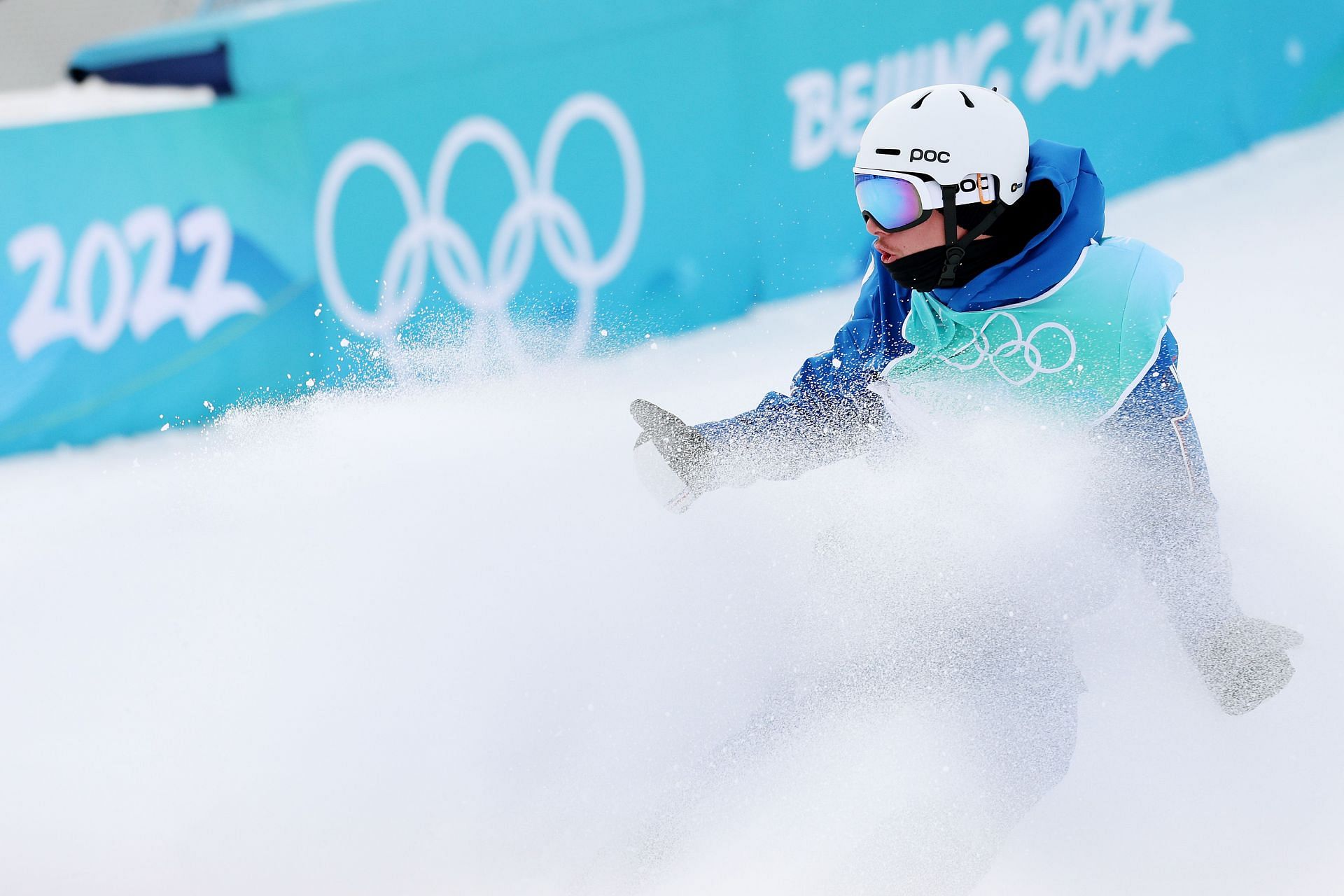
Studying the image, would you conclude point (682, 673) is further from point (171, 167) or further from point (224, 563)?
point (171, 167)

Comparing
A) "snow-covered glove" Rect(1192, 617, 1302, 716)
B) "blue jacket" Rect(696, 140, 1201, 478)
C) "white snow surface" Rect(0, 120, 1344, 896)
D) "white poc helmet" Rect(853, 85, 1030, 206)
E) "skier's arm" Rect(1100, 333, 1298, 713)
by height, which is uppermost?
"white poc helmet" Rect(853, 85, 1030, 206)

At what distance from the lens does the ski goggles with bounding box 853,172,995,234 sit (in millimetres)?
2240

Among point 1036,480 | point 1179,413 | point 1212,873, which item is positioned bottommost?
point 1212,873

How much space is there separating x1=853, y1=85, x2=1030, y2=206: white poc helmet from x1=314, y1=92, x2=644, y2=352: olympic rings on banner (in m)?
2.91

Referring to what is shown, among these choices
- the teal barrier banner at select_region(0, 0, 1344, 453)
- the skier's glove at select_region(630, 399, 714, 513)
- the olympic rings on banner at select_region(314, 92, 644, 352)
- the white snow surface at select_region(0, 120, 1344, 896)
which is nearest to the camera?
the skier's glove at select_region(630, 399, 714, 513)

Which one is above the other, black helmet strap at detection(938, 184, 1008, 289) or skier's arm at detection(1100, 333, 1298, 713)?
black helmet strap at detection(938, 184, 1008, 289)

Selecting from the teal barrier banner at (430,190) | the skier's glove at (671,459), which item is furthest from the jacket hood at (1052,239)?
the teal barrier banner at (430,190)

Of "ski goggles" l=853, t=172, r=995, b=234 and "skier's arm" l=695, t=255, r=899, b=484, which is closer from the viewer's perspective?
"ski goggles" l=853, t=172, r=995, b=234

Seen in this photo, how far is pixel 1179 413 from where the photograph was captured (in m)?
2.22

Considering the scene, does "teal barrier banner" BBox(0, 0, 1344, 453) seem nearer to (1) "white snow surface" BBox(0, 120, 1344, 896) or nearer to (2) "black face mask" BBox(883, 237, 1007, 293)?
(1) "white snow surface" BBox(0, 120, 1344, 896)

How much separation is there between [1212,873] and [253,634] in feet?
7.66

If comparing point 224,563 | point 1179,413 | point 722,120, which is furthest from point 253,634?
point 722,120

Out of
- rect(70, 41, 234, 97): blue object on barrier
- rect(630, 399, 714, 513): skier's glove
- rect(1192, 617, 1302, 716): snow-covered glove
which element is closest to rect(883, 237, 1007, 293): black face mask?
rect(630, 399, 714, 513): skier's glove

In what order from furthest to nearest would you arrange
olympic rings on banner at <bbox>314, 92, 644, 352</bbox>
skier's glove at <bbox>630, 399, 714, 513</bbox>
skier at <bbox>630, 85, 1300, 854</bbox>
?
olympic rings on banner at <bbox>314, 92, 644, 352</bbox>, skier's glove at <bbox>630, 399, 714, 513</bbox>, skier at <bbox>630, 85, 1300, 854</bbox>
